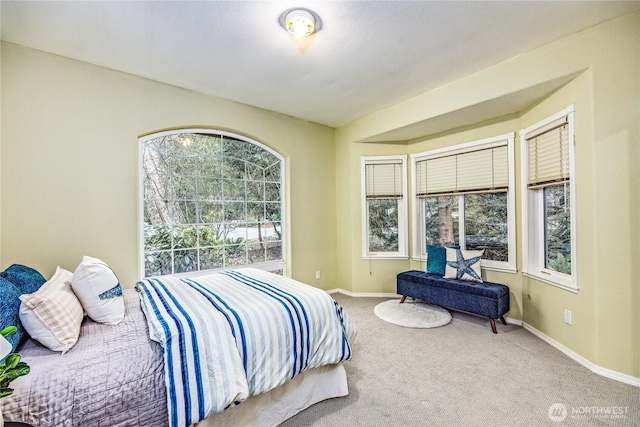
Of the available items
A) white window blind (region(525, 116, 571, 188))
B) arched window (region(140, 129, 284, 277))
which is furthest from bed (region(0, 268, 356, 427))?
white window blind (region(525, 116, 571, 188))

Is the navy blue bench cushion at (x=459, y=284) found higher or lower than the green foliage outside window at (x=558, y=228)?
lower

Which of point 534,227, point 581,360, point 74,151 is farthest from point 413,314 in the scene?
point 74,151

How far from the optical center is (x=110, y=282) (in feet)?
6.14

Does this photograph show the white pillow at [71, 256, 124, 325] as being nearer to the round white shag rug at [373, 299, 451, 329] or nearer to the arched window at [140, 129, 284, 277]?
the arched window at [140, 129, 284, 277]

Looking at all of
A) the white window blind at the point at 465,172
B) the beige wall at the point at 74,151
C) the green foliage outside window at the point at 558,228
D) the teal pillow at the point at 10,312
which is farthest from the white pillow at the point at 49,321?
the white window blind at the point at 465,172

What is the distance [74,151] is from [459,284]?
3.99 metres

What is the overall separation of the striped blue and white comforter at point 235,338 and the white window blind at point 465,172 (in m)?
2.50

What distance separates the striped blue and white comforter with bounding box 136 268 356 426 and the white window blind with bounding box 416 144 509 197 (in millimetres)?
2500

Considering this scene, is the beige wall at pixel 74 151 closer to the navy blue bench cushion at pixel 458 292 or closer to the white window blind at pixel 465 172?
the white window blind at pixel 465 172

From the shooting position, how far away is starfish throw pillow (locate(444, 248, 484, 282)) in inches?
133

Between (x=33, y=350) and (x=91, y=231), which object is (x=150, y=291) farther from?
(x=91, y=231)

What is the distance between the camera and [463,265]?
3.45 m

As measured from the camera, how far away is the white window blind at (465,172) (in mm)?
Answer: 3375

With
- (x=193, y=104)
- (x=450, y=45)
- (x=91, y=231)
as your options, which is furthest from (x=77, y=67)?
(x=450, y=45)
